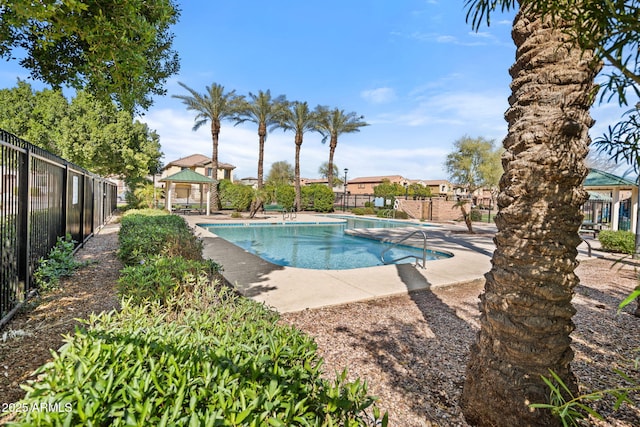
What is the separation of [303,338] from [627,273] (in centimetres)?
967

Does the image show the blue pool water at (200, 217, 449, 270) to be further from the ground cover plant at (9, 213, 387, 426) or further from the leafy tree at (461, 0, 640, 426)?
the ground cover plant at (9, 213, 387, 426)

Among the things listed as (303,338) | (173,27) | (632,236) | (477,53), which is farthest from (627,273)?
(173,27)

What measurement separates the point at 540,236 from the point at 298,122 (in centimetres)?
2833

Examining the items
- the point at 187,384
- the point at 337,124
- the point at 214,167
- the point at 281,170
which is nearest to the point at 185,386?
the point at 187,384

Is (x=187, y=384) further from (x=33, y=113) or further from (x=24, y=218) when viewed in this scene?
(x=33, y=113)

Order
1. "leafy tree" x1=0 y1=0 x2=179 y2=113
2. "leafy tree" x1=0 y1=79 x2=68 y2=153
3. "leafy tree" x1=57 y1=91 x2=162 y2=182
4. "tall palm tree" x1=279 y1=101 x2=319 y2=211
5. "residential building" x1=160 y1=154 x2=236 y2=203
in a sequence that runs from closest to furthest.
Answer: "leafy tree" x1=0 y1=0 x2=179 y2=113, "leafy tree" x1=57 y1=91 x2=162 y2=182, "leafy tree" x1=0 y1=79 x2=68 y2=153, "tall palm tree" x1=279 y1=101 x2=319 y2=211, "residential building" x1=160 y1=154 x2=236 y2=203

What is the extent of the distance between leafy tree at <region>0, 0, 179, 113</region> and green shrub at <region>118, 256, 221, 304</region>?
2083 millimetres

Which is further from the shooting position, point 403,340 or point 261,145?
point 261,145

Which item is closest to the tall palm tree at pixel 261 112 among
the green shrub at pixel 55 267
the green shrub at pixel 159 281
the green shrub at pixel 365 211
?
the green shrub at pixel 365 211

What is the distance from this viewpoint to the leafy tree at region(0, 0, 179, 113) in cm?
300

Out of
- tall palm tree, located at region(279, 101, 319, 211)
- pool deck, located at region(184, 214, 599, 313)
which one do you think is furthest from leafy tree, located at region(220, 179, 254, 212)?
pool deck, located at region(184, 214, 599, 313)

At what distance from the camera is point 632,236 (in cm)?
1098

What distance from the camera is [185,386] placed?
156 centimetres

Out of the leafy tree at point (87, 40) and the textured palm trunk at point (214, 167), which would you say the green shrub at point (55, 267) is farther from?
the textured palm trunk at point (214, 167)
